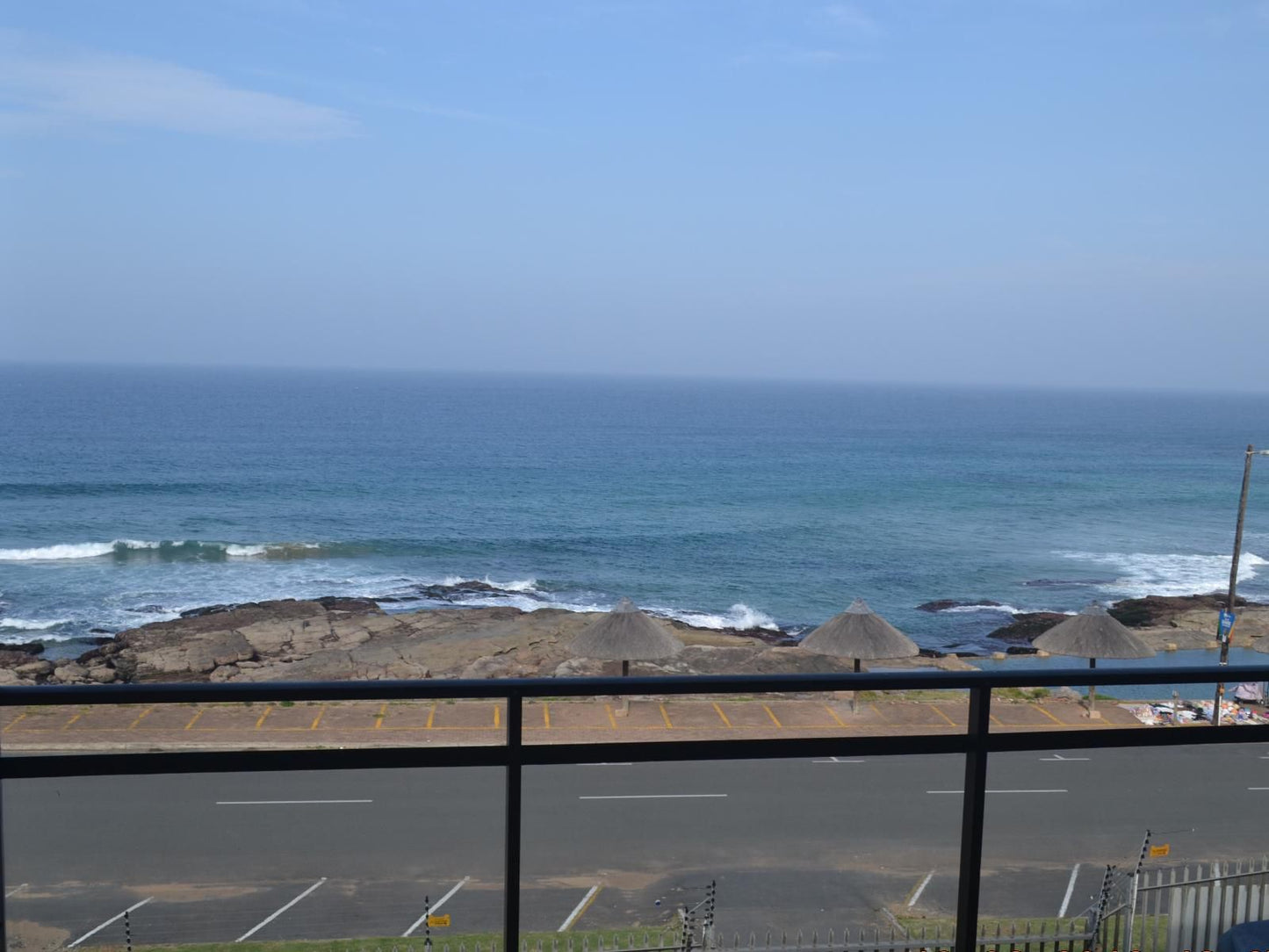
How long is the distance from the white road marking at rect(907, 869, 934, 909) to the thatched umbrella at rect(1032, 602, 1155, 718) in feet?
40.4

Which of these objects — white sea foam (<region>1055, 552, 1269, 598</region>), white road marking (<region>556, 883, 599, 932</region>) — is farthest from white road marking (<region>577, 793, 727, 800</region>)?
white sea foam (<region>1055, 552, 1269, 598</region>)

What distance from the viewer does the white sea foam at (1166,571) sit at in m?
44.5

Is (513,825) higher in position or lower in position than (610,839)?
higher

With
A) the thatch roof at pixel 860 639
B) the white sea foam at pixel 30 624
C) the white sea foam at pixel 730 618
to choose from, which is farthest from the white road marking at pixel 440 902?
the white sea foam at pixel 30 624

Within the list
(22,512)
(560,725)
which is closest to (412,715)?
(560,725)

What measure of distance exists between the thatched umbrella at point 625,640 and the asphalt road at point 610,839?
477 inches

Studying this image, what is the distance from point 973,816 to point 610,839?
1964 mm

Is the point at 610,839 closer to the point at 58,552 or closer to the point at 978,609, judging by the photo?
the point at 978,609

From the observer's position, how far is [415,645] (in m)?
32.5

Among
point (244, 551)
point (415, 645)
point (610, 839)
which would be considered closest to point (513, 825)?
point (610, 839)

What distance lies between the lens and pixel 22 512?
54.4m

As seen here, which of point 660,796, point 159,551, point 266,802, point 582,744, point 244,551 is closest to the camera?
point 582,744

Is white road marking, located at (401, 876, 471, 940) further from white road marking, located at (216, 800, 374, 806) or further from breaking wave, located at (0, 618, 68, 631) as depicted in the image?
breaking wave, located at (0, 618, 68, 631)

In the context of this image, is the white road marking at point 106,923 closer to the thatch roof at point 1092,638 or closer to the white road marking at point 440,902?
the white road marking at point 440,902
